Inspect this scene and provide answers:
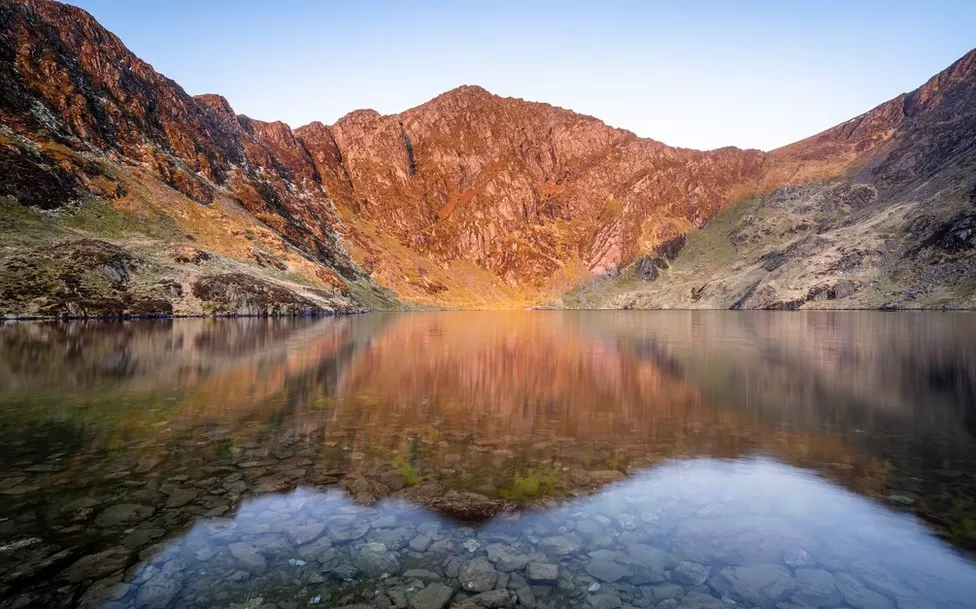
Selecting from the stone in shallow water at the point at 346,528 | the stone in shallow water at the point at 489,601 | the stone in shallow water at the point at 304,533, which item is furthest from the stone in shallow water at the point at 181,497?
the stone in shallow water at the point at 489,601

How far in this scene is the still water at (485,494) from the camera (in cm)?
820

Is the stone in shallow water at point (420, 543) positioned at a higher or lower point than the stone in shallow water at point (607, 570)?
higher

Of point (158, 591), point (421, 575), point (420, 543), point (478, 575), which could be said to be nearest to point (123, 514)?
point (158, 591)

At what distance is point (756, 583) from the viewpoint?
8.38 metres

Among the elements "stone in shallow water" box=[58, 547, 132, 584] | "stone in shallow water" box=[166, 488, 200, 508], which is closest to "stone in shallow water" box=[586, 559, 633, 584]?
"stone in shallow water" box=[58, 547, 132, 584]

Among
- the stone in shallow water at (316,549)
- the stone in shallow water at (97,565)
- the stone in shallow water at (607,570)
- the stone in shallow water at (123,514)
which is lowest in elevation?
the stone in shallow water at (607,570)

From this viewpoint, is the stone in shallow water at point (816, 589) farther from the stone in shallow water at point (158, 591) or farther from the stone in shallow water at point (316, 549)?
the stone in shallow water at point (158, 591)

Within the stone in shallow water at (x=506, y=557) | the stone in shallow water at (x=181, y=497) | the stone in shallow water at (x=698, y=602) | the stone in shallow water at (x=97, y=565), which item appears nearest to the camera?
the stone in shallow water at (x=698, y=602)

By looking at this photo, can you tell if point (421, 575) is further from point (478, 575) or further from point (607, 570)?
point (607, 570)

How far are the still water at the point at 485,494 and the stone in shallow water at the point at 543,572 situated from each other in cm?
4

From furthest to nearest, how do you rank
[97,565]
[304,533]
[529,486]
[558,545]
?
[529,486]
[304,533]
[558,545]
[97,565]

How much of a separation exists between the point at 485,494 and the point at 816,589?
6.73 meters

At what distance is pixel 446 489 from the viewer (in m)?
12.6

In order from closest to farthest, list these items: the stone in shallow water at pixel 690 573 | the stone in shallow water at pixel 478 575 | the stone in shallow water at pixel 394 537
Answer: the stone in shallow water at pixel 478 575
the stone in shallow water at pixel 690 573
the stone in shallow water at pixel 394 537
